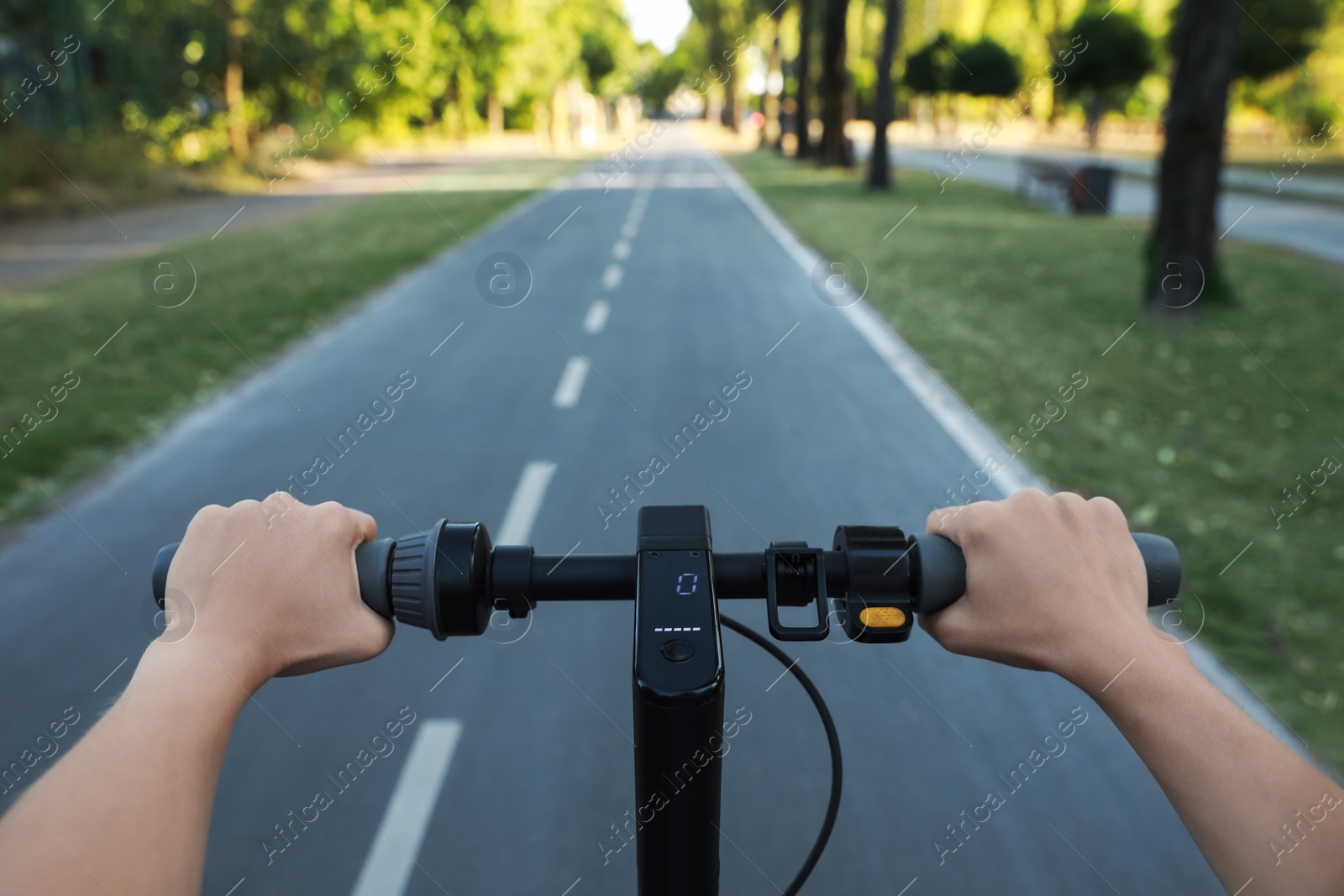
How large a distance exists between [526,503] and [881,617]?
4.52 m

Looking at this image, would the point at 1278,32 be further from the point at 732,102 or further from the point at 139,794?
the point at 732,102

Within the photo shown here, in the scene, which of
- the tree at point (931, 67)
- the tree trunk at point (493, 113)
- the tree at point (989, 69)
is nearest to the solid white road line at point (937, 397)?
the tree at point (989, 69)

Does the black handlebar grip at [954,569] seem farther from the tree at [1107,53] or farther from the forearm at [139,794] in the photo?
the tree at [1107,53]

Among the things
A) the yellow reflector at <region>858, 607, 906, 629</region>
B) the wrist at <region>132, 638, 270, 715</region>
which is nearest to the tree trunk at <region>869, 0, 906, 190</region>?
the yellow reflector at <region>858, 607, 906, 629</region>

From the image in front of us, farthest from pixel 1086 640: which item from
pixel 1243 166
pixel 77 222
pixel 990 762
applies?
pixel 1243 166

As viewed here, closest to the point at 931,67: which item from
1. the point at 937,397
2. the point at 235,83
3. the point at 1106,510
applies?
the point at 235,83

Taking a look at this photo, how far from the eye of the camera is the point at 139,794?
89 centimetres

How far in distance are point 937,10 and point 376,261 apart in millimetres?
74566

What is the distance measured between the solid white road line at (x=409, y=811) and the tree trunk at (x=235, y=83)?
105 ft

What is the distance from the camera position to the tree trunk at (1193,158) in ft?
32.4

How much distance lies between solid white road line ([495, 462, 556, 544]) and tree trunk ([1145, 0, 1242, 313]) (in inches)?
321

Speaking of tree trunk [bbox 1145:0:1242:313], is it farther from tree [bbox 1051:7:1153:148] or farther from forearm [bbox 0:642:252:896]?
tree [bbox 1051:7:1153:148]

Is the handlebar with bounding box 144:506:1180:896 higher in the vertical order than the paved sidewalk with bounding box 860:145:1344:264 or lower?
higher

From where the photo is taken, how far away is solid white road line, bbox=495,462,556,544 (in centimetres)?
507
